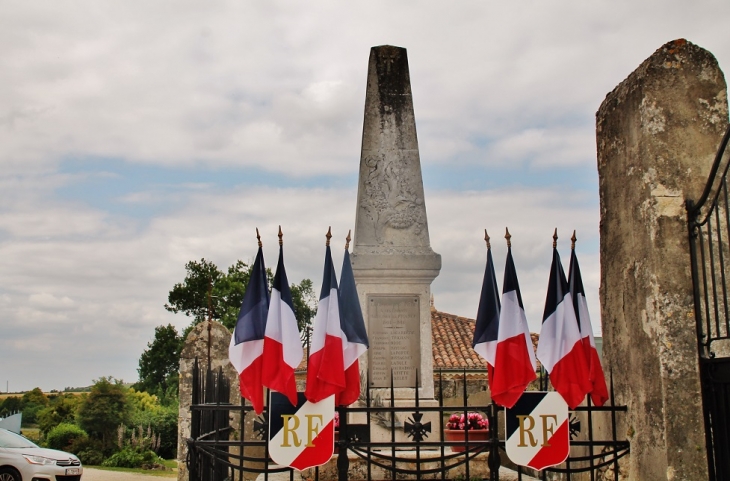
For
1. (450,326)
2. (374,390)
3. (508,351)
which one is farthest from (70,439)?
(508,351)

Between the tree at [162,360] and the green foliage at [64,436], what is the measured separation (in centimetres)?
1509

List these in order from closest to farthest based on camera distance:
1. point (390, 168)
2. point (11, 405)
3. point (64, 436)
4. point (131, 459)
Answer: point (390, 168), point (131, 459), point (64, 436), point (11, 405)

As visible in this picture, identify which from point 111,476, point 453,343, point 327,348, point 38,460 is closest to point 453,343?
point 453,343

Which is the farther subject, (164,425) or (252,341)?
(164,425)

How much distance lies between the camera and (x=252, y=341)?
18.5ft

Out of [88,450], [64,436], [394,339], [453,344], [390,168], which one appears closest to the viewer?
[394,339]

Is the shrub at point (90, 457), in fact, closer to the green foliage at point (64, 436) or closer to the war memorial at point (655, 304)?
the green foliage at point (64, 436)

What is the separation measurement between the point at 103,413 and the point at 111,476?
7.29 metres

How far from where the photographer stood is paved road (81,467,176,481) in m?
18.8

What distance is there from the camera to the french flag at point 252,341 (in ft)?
18.2

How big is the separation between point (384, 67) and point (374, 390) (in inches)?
169

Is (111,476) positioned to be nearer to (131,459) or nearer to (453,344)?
(131,459)

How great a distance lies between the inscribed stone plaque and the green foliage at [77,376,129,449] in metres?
20.3

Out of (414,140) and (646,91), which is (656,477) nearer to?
(646,91)
